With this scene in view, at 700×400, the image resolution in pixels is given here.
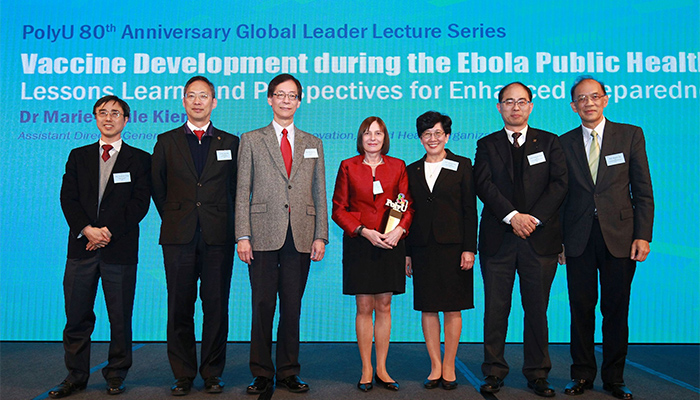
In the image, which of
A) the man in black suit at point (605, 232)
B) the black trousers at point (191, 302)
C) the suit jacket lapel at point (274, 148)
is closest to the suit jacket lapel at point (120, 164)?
the black trousers at point (191, 302)

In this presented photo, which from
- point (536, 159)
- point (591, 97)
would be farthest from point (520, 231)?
point (591, 97)

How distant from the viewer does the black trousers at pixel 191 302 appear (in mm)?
2666

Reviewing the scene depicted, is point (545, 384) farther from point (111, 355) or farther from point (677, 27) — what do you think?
point (677, 27)

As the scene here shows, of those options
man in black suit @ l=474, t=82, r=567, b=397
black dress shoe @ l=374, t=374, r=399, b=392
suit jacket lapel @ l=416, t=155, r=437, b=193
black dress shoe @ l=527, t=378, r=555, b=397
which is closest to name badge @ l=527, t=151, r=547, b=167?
man in black suit @ l=474, t=82, r=567, b=397

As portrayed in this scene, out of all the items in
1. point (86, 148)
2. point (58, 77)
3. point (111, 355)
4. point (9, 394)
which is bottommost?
point (9, 394)

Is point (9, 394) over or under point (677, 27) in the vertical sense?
under

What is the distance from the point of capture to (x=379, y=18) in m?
4.05

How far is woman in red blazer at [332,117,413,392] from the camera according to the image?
2660 mm

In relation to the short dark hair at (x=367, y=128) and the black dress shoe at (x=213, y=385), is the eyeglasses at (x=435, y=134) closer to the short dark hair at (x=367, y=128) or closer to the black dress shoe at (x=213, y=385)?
the short dark hair at (x=367, y=128)

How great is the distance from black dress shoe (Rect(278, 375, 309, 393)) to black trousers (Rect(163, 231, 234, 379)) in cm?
37

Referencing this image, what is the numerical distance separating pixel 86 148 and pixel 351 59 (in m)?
2.10

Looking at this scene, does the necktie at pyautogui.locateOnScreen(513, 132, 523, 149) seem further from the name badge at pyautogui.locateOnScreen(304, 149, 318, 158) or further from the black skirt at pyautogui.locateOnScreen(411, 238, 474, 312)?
the name badge at pyautogui.locateOnScreen(304, 149, 318, 158)

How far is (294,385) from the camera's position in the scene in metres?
2.64

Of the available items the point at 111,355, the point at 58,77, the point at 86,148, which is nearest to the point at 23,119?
the point at 58,77
